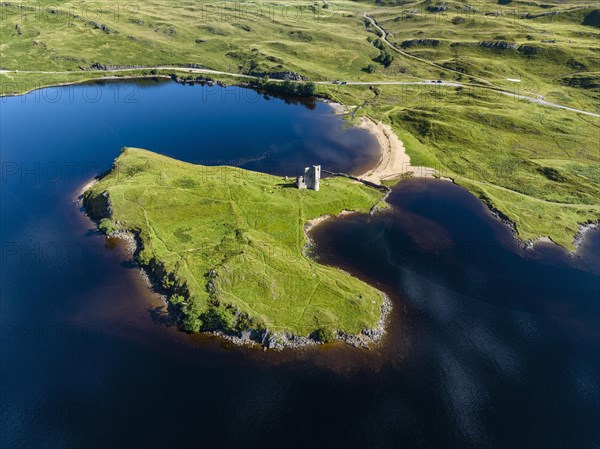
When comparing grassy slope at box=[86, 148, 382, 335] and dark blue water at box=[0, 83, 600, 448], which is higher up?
grassy slope at box=[86, 148, 382, 335]

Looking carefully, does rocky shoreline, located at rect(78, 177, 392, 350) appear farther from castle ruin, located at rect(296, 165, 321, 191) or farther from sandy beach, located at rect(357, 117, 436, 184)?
sandy beach, located at rect(357, 117, 436, 184)

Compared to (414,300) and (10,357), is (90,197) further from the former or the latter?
(414,300)

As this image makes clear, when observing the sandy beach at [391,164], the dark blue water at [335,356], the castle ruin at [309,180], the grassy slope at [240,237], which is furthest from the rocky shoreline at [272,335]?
the sandy beach at [391,164]

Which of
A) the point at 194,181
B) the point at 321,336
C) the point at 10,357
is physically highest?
the point at 194,181

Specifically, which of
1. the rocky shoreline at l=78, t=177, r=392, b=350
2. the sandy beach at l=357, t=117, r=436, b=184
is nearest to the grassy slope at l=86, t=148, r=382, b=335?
the rocky shoreline at l=78, t=177, r=392, b=350

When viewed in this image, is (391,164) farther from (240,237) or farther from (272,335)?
(272,335)

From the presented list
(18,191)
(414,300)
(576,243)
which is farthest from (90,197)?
(576,243)
